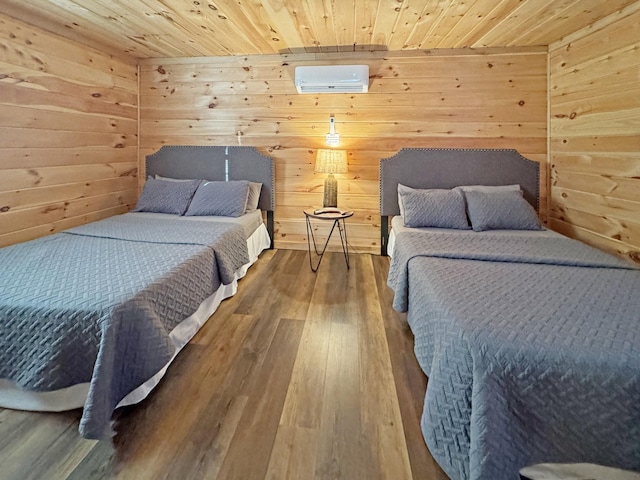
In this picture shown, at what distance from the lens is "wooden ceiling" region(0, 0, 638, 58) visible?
2.51 metres

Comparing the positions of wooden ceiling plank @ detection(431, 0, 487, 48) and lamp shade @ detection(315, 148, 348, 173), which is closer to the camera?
wooden ceiling plank @ detection(431, 0, 487, 48)

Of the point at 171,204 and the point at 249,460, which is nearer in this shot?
the point at 249,460

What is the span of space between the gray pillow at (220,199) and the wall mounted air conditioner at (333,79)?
1.20m

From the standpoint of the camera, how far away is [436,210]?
10.1 ft

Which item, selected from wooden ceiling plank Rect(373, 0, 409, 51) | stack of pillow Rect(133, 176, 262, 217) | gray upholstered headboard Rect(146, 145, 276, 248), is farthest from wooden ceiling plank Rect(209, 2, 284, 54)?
stack of pillow Rect(133, 176, 262, 217)

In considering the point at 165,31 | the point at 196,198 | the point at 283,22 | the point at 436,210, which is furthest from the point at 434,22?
the point at 196,198

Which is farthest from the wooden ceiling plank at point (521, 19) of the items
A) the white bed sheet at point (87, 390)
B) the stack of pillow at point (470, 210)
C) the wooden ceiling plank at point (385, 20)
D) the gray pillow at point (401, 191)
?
the white bed sheet at point (87, 390)

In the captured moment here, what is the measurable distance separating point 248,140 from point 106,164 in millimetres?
1425

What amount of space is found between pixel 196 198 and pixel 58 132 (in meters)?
1.19

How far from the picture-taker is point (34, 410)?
1.53m

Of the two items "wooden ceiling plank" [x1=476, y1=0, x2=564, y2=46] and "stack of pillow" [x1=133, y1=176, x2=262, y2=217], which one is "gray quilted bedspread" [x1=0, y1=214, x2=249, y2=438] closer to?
"stack of pillow" [x1=133, y1=176, x2=262, y2=217]

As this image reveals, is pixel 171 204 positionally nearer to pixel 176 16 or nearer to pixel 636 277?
pixel 176 16

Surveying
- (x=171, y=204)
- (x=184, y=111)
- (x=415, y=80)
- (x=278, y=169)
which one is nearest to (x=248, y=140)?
(x=278, y=169)

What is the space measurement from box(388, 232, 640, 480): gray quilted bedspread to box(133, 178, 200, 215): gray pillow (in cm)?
272
